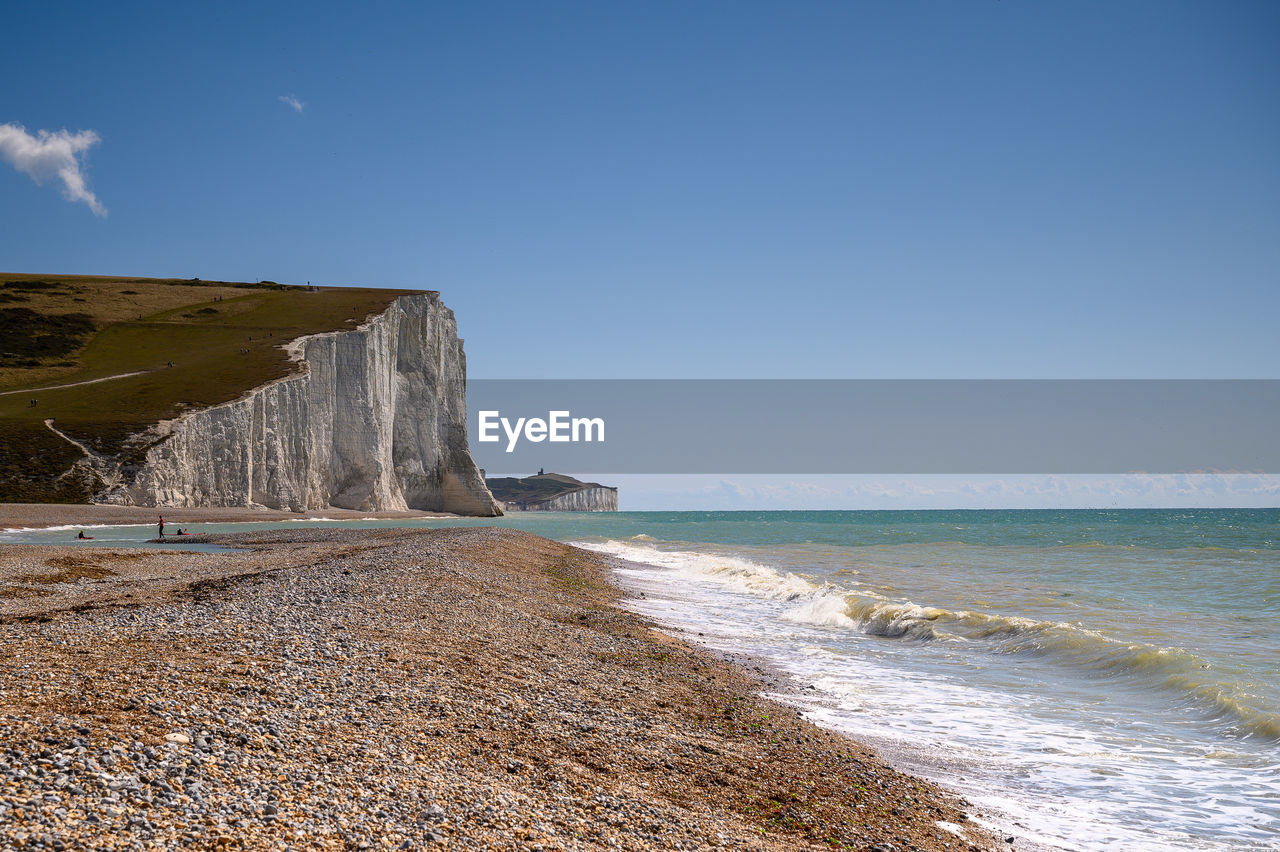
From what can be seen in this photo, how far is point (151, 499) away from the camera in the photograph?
5012 centimetres

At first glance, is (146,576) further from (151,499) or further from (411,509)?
(411,509)

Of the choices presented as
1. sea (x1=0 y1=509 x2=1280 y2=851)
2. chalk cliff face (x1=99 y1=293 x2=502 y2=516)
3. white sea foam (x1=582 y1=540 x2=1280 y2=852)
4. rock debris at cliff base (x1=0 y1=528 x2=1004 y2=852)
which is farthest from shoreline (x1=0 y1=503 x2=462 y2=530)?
white sea foam (x1=582 y1=540 x2=1280 y2=852)

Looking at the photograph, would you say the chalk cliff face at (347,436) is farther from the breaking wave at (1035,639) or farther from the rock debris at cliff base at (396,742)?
the rock debris at cliff base at (396,742)

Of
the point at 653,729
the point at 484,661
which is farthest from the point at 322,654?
the point at 653,729

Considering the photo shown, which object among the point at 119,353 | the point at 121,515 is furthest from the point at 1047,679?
the point at 119,353

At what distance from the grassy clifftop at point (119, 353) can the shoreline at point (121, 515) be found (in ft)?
11.4

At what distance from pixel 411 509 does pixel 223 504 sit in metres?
19.9

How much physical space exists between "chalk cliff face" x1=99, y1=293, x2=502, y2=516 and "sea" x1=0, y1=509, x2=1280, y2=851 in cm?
3972

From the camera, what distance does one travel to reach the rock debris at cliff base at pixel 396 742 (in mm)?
4348

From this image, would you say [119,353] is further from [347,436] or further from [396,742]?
[396,742]

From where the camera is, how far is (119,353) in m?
69.3

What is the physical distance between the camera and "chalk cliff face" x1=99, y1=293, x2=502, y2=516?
53.2 meters

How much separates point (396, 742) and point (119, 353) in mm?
77229

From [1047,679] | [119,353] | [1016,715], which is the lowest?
[1047,679]
